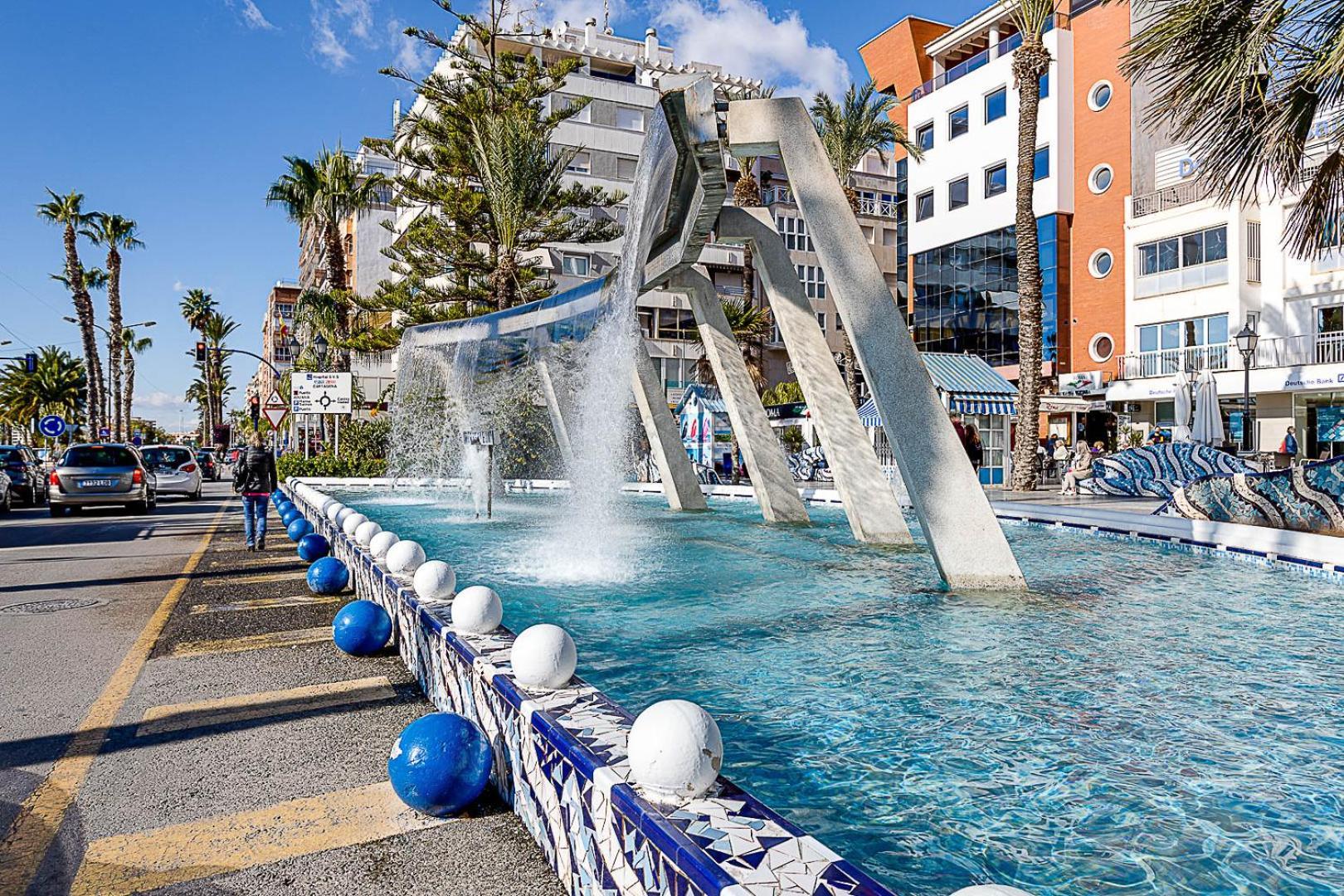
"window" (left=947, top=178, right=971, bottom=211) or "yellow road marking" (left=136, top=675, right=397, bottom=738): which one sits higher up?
"window" (left=947, top=178, right=971, bottom=211)

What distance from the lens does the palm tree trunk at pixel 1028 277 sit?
19.9 metres

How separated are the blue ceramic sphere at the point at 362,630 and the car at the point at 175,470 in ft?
77.8

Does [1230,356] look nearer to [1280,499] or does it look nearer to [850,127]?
[850,127]

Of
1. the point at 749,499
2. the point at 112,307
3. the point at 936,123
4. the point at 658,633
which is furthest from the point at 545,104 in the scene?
the point at 658,633

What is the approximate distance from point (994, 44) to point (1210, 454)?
29.2 m

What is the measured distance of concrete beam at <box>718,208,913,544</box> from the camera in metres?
10.9

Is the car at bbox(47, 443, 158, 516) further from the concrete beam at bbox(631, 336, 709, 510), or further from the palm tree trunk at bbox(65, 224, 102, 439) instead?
the palm tree trunk at bbox(65, 224, 102, 439)

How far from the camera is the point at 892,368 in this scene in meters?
7.55

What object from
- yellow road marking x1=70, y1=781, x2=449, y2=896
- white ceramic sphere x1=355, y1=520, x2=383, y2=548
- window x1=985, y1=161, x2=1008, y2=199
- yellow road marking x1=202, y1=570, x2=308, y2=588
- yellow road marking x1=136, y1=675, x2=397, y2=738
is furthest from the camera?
window x1=985, y1=161, x2=1008, y2=199

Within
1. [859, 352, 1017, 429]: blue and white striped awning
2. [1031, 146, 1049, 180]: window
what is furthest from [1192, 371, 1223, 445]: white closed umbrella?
[1031, 146, 1049, 180]: window

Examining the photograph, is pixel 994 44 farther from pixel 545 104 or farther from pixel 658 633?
pixel 658 633

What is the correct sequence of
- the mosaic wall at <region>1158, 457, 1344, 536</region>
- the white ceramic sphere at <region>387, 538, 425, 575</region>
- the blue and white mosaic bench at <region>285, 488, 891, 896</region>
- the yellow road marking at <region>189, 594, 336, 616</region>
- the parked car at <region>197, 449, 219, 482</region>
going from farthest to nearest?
the parked car at <region>197, 449, 219, 482</region>, the mosaic wall at <region>1158, 457, 1344, 536</region>, the yellow road marking at <region>189, 594, 336, 616</region>, the white ceramic sphere at <region>387, 538, 425, 575</region>, the blue and white mosaic bench at <region>285, 488, 891, 896</region>

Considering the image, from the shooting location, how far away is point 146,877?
2.93 m

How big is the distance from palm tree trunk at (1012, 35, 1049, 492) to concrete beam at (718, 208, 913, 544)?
10405 millimetres
